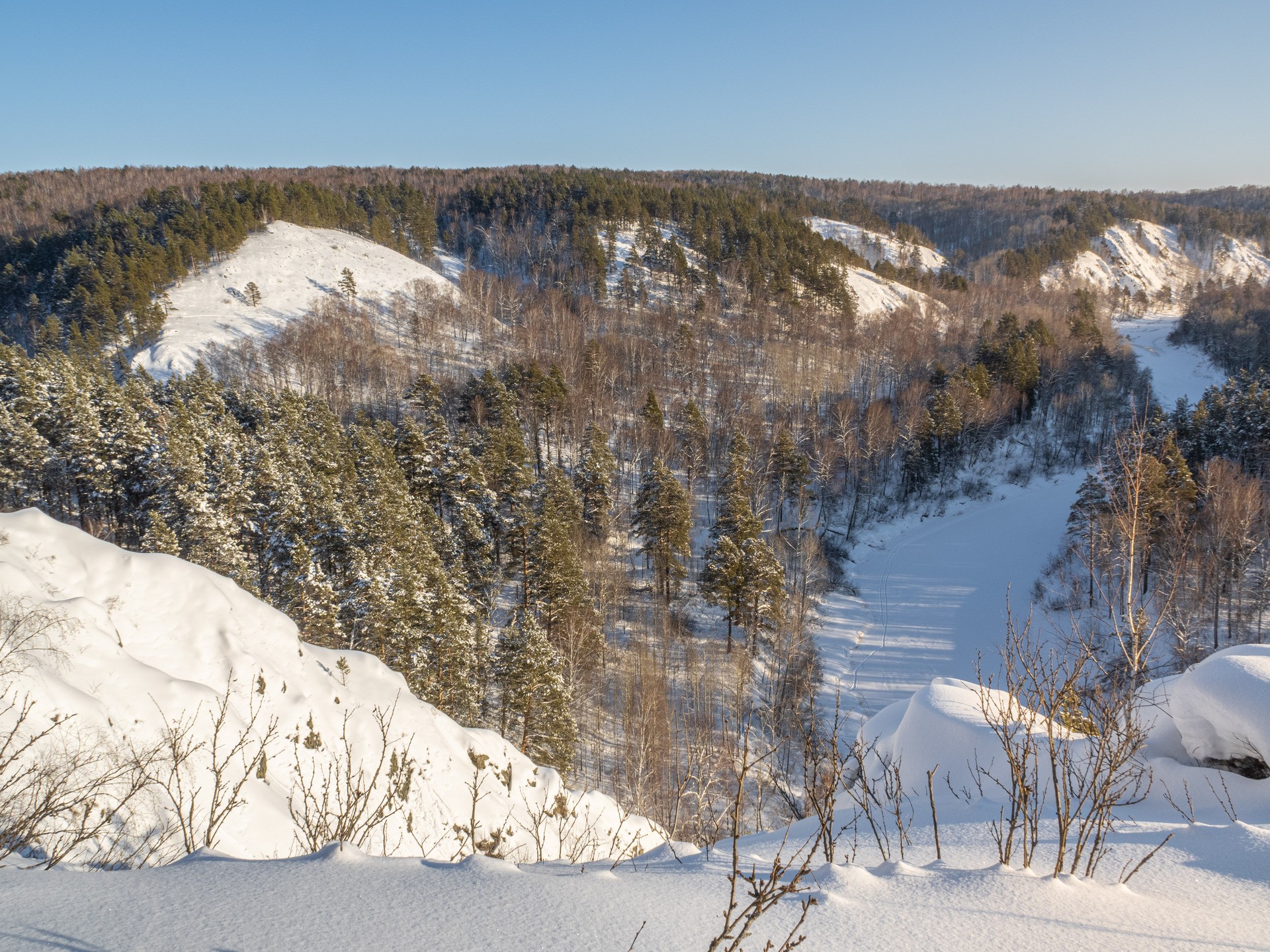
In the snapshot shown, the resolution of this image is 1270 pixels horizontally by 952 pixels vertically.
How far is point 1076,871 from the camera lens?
4656 mm

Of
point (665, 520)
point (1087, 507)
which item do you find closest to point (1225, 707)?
point (665, 520)

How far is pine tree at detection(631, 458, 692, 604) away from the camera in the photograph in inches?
1292

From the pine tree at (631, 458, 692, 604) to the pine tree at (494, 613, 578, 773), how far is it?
13.5 m

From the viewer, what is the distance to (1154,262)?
132 m

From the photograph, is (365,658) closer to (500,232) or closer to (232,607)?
(232,607)

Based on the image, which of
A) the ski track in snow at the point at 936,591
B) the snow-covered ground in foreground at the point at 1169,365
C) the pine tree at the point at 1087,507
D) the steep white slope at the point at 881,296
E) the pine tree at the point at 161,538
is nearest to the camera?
the pine tree at the point at 161,538

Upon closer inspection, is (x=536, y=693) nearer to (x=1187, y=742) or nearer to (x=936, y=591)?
(x=1187, y=742)

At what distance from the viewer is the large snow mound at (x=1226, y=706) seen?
25.2ft

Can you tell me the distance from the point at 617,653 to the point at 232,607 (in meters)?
19.9

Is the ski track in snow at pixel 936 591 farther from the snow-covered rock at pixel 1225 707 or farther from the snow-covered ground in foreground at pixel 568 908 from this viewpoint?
the snow-covered ground in foreground at pixel 568 908

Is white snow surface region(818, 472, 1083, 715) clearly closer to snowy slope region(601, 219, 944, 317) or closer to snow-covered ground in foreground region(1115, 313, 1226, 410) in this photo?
snow-covered ground in foreground region(1115, 313, 1226, 410)

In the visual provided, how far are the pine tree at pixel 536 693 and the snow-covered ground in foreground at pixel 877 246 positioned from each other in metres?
118

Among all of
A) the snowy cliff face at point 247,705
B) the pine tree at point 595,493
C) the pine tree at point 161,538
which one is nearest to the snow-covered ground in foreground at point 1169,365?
the pine tree at point 595,493

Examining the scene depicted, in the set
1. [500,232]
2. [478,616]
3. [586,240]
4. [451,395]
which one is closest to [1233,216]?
[586,240]
